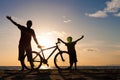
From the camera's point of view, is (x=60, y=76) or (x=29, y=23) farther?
(x=29, y=23)

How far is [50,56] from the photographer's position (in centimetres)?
1755

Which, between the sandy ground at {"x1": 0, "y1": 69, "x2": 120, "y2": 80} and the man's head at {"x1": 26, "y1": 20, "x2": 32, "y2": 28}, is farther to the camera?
the man's head at {"x1": 26, "y1": 20, "x2": 32, "y2": 28}

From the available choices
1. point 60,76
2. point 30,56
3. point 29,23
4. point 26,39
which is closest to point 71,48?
point 30,56

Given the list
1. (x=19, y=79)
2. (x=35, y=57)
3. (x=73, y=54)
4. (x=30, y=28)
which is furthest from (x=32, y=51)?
(x=19, y=79)

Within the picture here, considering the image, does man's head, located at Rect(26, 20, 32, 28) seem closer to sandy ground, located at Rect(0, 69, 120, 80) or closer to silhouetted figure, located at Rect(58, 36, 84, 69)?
silhouetted figure, located at Rect(58, 36, 84, 69)

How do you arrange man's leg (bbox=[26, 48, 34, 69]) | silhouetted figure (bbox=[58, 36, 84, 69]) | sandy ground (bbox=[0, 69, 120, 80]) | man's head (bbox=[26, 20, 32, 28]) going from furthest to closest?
1. silhouetted figure (bbox=[58, 36, 84, 69])
2. man's leg (bbox=[26, 48, 34, 69])
3. man's head (bbox=[26, 20, 32, 28])
4. sandy ground (bbox=[0, 69, 120, 80])

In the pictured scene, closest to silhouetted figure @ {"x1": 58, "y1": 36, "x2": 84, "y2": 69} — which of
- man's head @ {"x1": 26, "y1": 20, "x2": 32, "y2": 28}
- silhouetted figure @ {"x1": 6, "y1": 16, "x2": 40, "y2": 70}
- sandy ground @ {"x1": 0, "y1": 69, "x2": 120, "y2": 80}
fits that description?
silhouetted figure @ {"x1": 6, "y1": 16, "x2": 40, "y2": 70}

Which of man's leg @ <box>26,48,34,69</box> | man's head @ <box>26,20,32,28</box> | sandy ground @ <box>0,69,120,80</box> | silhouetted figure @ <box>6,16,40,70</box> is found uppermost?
man's head @ <box>26,20,32,28</box>

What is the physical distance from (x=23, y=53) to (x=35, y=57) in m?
1.04

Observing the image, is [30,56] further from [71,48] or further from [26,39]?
[71,48]

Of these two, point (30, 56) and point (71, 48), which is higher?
point (71, 48)

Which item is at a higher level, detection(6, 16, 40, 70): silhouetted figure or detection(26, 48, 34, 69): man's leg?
detection(6, 16, 40, 70): silhouetted figure

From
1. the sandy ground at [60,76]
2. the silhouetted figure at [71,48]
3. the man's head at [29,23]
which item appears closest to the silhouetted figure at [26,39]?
the man's head at [29,23]

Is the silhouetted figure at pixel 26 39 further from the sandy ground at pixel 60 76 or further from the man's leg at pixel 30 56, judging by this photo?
the sandy ground at pixel 60 76
